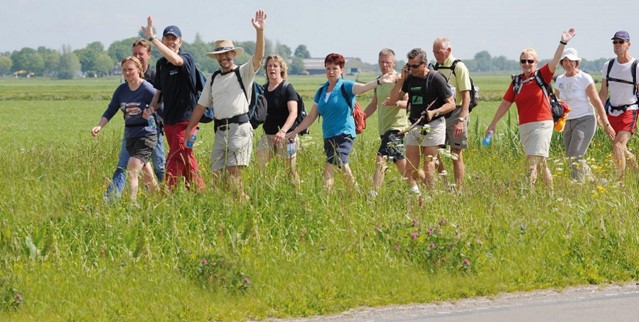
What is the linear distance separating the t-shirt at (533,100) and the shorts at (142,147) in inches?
145

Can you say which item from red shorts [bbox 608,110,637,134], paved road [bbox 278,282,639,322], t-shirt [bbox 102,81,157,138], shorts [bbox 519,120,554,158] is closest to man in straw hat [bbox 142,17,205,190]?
t-shirt [bbox 102,81,157,138]

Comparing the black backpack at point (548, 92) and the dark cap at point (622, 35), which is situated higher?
the dark cap at point (622, 35)

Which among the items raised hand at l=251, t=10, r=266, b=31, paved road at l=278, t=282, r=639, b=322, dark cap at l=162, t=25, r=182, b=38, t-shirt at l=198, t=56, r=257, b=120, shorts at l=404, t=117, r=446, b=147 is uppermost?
raised hand at l=251, t=10, r=266, b=31

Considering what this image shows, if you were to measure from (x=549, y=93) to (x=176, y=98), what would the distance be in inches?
154

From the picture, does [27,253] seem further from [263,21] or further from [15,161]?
[15,161]

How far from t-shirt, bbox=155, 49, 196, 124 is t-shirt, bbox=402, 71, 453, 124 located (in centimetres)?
213

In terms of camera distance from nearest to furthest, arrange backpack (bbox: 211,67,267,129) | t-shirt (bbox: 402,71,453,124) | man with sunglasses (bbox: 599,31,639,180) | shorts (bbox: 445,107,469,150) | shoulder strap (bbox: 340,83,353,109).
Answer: backpack (bbox: 211,67,267,129) → t-shirt (bbox: 402,71,453,124) → shoulder strap (bbox: 340,83,353,109) → shorts (bbox: 445,107,469,150) → man with sunglasses (bbox: 599,31,639,180)

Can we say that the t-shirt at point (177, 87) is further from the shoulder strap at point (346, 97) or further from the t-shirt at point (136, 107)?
the shoulder strap at point (346, 97)

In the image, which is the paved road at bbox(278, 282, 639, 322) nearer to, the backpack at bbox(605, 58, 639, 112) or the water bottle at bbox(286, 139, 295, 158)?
the water bottle at bbox(286, 139, 295, 158)

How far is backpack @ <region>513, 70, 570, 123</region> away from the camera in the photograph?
34.4ft

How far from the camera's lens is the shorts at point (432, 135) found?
1009cm

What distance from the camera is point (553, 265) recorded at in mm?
7594

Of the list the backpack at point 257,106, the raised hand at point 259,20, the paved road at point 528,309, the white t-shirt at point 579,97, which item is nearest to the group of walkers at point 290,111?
the raised hand at point 259,20

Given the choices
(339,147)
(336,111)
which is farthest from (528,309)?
(336,111)
